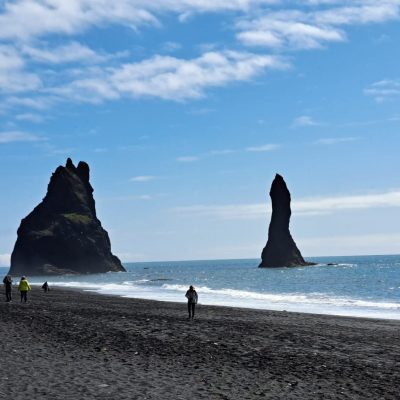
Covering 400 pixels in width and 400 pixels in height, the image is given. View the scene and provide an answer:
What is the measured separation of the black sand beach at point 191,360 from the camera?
13.3 metres

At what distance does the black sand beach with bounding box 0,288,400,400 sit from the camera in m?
13.3

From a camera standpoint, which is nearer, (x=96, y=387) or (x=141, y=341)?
(x=96, y=387)

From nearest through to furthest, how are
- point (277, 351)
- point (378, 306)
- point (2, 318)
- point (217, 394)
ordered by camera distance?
point (217, 394) → point (277, 351) → point (2, 318) → point (378, 306)

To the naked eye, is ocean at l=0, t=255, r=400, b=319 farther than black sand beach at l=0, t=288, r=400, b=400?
Yes

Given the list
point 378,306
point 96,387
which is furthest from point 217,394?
point 378,306

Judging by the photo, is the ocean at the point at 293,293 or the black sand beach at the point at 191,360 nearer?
the black sand beach at the point at 191,360

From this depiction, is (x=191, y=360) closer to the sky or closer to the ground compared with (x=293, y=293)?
closer to the sky

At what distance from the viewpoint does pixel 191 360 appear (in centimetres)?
1728

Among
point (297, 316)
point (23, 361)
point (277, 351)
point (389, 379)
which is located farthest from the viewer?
point (297, 316)

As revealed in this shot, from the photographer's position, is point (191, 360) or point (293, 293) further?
point (293, 293)

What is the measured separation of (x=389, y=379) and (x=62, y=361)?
9018mm

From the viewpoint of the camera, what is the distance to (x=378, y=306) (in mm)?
48312

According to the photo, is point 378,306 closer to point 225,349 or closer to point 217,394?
point 225,349

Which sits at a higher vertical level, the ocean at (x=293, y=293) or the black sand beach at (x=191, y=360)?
the black sand beach at (x=191, y=360)
